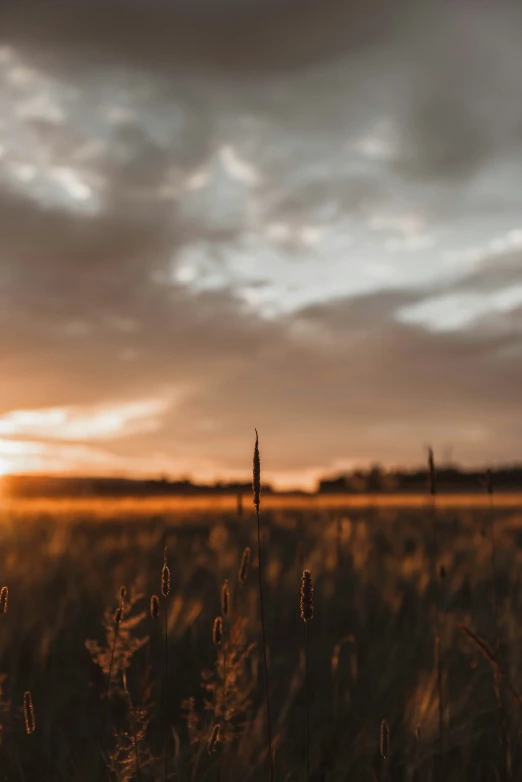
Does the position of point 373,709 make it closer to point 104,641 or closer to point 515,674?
point 515,674

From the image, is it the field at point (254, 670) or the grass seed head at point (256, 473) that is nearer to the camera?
the grass seed head at point (256, 473)

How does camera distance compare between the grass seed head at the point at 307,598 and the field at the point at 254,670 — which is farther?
the field at the point at 254,670

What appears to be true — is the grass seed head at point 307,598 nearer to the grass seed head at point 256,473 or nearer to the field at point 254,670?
the grass seed head at point 256,473

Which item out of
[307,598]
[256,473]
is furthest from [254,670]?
[256,473]

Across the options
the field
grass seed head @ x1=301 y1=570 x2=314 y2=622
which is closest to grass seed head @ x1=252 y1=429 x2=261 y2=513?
grass seed head @ x1=301 y1=570 x2=314 y2=622

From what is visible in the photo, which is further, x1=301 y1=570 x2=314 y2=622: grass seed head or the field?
the field

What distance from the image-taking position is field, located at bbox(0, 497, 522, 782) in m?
2.31

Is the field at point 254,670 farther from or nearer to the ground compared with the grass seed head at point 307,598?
nearer to the ground

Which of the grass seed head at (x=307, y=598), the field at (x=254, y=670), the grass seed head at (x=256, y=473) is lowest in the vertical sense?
the field at (x=254, y=670)

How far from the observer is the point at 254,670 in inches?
118

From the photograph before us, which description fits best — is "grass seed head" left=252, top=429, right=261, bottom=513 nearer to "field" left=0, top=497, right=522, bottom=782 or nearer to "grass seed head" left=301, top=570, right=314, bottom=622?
"grass seed head" left=301, top=570, right=314, bottom=622

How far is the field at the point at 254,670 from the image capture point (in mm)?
2314

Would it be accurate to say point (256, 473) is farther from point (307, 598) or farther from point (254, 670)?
point (254, 670)

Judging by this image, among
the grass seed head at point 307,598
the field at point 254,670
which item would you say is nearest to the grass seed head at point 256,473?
the grass seed head at point 307,598
